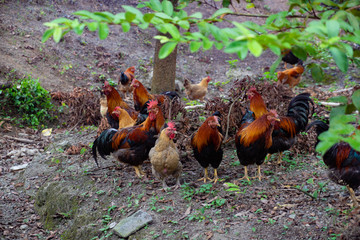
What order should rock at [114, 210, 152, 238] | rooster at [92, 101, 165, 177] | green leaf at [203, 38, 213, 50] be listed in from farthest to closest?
rooster at [92, 101, 165, 177] < rock at [114, 210, 152, 238] < green leaf at [203, 38, 213, 50]

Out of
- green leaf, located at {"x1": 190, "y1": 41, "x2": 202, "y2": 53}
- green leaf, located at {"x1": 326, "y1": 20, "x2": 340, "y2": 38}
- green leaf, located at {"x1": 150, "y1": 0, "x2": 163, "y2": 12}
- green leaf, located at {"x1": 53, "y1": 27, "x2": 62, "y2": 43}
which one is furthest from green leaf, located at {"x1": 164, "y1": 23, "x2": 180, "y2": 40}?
green leaf, located at {"x1": 326, "y1": 20, "x2": 340, "y2": 38}

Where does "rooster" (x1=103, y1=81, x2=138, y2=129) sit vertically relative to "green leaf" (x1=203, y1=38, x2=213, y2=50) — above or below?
below

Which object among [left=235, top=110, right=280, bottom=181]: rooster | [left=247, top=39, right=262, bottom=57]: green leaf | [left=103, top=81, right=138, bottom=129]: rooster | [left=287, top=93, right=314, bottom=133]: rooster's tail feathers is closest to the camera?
[left=247, top=39, right=262, bottom=57]: green leaf

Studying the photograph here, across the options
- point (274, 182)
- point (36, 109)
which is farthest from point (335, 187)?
point (36, 109)

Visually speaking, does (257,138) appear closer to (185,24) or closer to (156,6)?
(156,6)

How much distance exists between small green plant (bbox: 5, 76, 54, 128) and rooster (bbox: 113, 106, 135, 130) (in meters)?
3.16

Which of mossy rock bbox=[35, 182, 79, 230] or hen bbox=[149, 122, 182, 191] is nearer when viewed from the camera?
hen bbox=[149, 122, 182, 191]

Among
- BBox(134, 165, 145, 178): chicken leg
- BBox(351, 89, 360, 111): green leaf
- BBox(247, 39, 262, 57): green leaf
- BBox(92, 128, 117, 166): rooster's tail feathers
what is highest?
BBox(247, 39, 262, 57): green leaf

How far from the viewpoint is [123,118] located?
635 cm

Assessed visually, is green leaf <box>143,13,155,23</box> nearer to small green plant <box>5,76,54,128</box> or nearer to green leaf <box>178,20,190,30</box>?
green leaf <box>178,20,190,30</box>

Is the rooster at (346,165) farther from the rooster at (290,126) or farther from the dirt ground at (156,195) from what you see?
the rooster at (290,126)

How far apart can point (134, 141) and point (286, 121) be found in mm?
2625

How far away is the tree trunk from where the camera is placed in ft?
24.5

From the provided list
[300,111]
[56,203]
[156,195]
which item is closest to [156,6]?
[156,195]
